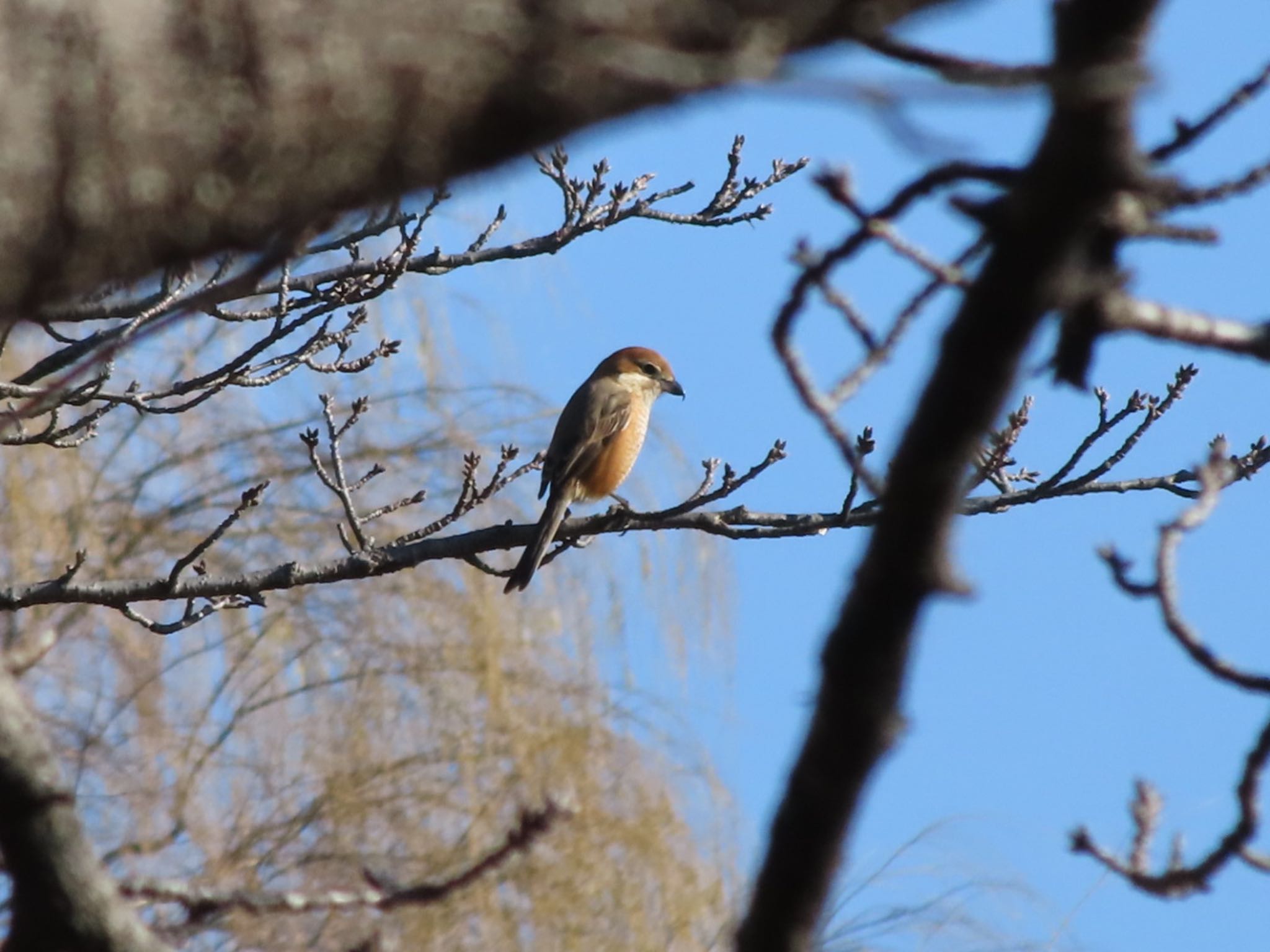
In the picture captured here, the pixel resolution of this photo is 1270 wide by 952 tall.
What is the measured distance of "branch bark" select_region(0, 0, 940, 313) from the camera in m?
1.55

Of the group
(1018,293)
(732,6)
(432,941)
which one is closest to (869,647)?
(1018,293)

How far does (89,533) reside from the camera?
6.86 metres

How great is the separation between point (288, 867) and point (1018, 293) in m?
5.29

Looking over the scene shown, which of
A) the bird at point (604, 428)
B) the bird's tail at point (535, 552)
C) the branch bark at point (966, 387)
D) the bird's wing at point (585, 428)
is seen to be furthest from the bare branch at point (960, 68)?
the bird's wing at point (585, 428)

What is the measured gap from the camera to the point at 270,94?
1621 millimetres

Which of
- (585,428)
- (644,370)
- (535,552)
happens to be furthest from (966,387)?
(644,370)

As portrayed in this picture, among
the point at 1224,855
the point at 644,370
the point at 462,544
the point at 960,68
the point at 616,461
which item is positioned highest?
the point at 644,370

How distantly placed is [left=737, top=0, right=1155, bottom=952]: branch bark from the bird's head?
562 centimetres

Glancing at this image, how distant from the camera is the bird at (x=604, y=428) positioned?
580 centimetres

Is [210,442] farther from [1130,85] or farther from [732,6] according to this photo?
[1130,85]

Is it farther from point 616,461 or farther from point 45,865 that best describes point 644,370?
point 45,865

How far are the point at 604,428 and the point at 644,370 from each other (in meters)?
0.70

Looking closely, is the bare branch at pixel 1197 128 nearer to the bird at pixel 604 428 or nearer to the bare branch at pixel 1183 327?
the bare branch at pixel 1183 327

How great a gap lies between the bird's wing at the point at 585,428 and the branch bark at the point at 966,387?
458cm
